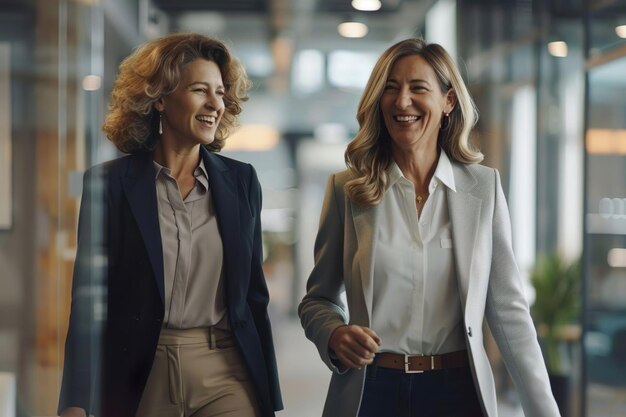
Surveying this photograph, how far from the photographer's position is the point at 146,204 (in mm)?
2199

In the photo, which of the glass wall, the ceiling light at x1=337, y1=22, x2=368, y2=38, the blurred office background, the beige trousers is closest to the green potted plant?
the blurred office background

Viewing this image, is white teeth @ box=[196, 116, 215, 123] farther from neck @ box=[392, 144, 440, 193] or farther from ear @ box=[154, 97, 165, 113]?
neck @ box=[392, 144, 440, 193]

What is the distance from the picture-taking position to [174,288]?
84.9 inches

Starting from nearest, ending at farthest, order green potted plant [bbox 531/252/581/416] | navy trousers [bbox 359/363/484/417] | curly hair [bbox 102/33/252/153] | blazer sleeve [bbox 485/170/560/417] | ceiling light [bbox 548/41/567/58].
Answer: navy trousers [bbox 359/363/484/417], blazer sleeve [bbox 485/170/560/417], curly hair [bbox 102/33/252/153], green potted plant [bbox 531/252/581/416], ceiling light [bbox 548/41/567/58]

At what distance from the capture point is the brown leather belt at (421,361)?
2035mm

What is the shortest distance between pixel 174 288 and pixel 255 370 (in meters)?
0.29

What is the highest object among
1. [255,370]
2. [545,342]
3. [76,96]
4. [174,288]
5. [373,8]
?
[373,8]

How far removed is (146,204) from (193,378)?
17.2 inches

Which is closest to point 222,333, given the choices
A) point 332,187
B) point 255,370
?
point 255,370

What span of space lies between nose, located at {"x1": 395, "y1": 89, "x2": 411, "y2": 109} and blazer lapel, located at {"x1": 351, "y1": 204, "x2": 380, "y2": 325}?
24 centimetres

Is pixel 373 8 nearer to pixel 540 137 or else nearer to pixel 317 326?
pixel 540 137

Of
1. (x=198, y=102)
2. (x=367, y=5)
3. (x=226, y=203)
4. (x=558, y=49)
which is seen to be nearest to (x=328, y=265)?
(x=226, y=203)

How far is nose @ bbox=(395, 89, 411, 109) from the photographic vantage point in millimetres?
2109

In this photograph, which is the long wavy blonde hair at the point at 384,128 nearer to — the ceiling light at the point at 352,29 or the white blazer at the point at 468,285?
the white blazer at the point at 468,285
